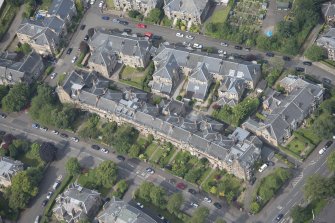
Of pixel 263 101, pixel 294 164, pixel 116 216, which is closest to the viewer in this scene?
pixel 116 216

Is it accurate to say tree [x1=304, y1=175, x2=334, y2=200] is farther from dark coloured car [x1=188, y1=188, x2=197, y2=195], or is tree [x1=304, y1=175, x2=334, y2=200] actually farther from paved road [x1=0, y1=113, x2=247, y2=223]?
dark coloured car [x1=188, y1=188, x2=197, y2=195]

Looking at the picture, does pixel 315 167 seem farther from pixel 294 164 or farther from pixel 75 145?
pixel 75 145

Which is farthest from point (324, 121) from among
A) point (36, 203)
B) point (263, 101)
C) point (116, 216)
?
point (36, 203)

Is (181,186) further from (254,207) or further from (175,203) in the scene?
(254,207)

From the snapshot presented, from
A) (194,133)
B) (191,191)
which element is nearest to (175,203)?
(191,191)

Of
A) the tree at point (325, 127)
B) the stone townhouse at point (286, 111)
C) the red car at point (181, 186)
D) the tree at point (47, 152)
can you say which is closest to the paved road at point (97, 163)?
the red car at point (181, 186)

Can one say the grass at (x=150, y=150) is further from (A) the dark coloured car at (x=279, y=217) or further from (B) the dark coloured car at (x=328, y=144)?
(B) the dark coloured car at (x=328, y=144)
